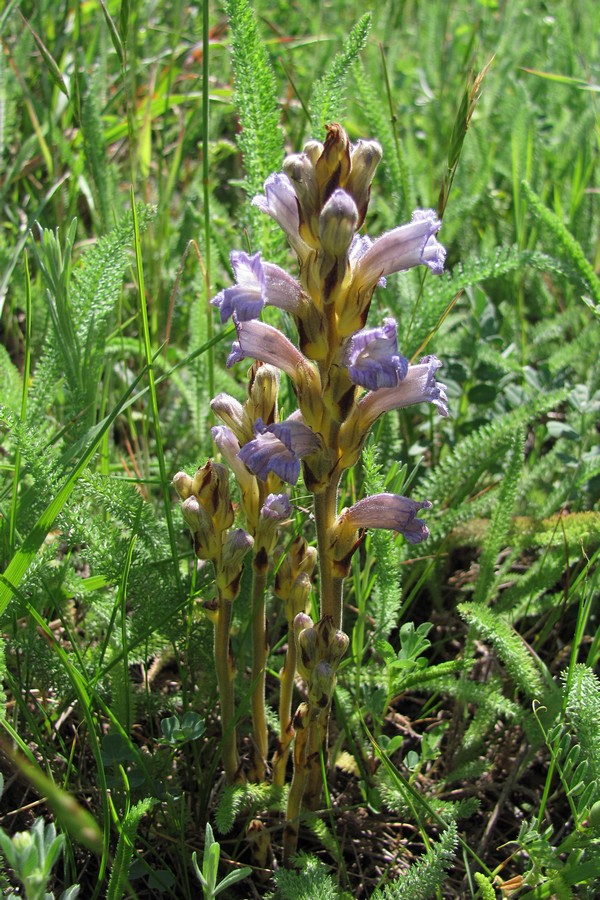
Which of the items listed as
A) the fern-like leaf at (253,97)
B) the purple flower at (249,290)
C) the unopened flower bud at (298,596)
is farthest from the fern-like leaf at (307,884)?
the fern-like leaf at (253,97)

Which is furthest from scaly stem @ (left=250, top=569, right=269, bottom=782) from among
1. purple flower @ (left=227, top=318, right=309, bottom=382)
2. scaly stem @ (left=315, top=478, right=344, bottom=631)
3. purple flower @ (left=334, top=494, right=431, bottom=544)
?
purple flower @ (left=227, top=318, right=309, bottom=382)

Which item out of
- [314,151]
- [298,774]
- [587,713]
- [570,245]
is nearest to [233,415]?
[314,151]

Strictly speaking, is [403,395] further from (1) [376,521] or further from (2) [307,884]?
(2) [307,884]

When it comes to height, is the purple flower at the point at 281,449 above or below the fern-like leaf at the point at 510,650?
above

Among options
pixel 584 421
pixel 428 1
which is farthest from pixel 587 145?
pixel 428 1

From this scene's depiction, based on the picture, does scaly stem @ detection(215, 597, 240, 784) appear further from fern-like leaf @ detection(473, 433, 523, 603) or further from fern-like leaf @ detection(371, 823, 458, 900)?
fern-like leaf @ detection(473, 433, 523, 603)

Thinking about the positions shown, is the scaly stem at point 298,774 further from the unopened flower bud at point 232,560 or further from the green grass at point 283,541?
the unopened flower bud at point 232,560
